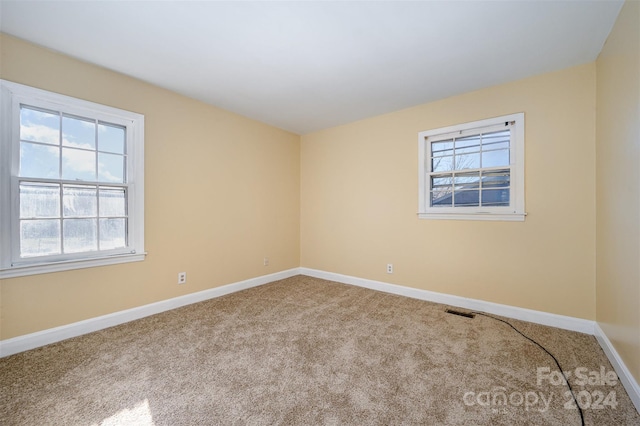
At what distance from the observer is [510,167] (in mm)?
2805

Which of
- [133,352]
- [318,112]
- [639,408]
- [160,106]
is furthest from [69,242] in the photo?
[639,408]

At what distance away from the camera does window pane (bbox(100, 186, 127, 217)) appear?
256 cm

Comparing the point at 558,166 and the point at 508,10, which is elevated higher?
the point at 508,10

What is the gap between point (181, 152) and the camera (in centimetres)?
310

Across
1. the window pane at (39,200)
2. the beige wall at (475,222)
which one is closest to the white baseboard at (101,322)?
the window pane at (39,200)

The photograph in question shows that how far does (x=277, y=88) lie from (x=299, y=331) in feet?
8.58

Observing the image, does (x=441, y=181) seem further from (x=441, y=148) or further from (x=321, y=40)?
(x=321, y=40)

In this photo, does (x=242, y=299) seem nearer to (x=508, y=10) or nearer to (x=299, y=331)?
(x=299, y=331)

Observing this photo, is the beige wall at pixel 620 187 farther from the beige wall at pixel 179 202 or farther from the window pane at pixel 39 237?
the window pane at pixel 39 237

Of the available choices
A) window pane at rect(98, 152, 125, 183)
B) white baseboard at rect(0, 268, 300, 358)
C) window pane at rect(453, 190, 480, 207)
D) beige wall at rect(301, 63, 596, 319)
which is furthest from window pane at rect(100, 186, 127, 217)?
window pane at rect(453, 190, 480, 207)

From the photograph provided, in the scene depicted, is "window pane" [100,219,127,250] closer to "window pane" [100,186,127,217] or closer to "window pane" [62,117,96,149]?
"window pane" [100,186,127,217]

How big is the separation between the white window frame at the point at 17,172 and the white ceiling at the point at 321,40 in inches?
16.9

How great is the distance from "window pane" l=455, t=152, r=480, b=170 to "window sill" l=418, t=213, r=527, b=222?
58 cm

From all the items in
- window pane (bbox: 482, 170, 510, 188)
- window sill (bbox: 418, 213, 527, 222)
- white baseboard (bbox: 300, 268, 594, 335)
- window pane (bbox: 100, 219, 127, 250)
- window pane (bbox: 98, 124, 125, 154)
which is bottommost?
white baseboard (bbox: 300, 268, 594, 335)
